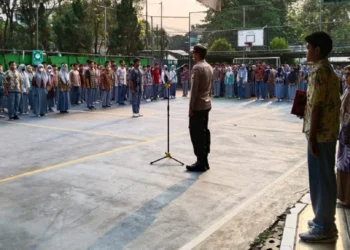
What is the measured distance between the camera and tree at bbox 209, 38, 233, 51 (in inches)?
1132

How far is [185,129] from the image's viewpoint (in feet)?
37.1

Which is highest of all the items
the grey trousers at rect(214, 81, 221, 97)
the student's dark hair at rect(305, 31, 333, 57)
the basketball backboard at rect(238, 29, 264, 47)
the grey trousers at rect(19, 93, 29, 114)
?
the basketball backboard at rect(238, 29, 264, 47)

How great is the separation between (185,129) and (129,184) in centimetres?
536

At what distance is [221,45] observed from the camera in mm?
28812

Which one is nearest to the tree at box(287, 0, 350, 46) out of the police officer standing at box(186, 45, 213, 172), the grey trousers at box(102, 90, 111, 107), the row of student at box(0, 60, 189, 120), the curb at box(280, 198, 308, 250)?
the row of student at box(0, 60, 189, 120)

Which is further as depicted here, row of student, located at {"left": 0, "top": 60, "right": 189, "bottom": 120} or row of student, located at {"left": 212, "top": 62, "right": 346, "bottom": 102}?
row of student, located at {"left": 212, "top": 62, "right": 346, "bottom": 102}

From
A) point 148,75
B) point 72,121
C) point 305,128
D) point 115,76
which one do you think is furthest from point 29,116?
point 305,128

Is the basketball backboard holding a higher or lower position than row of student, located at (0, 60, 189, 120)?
higher

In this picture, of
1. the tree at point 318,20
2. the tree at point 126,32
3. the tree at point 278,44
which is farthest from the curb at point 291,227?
the tree at point 126,32

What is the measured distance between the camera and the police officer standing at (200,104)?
6.68m

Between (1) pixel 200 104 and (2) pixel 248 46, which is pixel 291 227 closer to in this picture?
(1) pixel 200 104

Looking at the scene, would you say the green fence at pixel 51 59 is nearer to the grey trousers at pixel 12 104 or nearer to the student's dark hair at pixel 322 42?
the grey trousers at pixel 12 104

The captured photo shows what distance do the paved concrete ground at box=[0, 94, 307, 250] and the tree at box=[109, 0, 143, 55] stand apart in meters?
19.2

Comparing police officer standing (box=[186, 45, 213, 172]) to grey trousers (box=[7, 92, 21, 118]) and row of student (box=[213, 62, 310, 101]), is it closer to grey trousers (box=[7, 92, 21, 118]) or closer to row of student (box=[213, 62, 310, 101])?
grey trousers (box=[7, 92, 21, 118])
